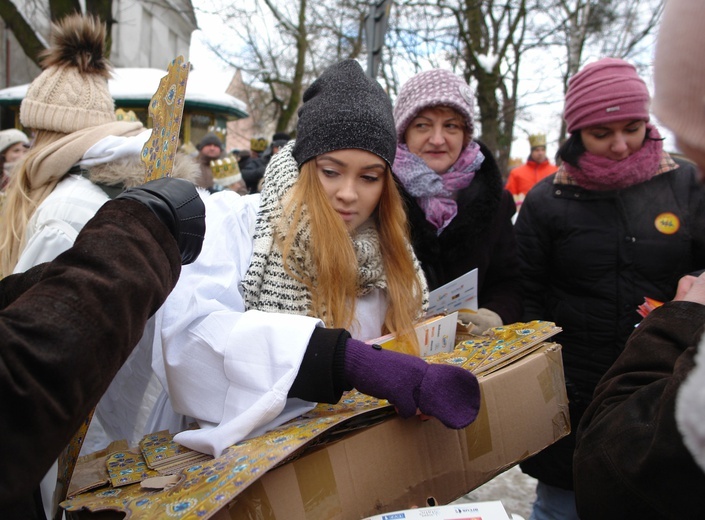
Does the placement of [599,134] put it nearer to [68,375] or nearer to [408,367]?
[408,367]

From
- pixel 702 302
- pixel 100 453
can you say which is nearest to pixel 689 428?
pixel 702 302

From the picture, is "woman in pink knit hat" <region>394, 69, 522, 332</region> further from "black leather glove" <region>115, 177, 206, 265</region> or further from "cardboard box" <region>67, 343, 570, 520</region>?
"black leather glove" <region>115, 177, 206, 265</region>

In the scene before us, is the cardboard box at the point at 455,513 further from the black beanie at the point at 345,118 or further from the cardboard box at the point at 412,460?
the black beanie at the point at 345,118

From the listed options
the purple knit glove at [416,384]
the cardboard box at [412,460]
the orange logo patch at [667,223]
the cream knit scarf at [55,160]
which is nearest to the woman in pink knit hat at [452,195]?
the orange logo patch at [667,223]

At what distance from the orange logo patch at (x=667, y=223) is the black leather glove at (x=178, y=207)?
1.92m

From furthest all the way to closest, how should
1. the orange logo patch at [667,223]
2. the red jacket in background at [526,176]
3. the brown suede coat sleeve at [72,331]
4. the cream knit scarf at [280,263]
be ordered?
the red jacket in background at [526,176], the orange logo patch at [667,223], the cream knit scarf at [280,263], the brown suede coat sleeve at [72,331]

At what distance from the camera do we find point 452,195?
2.39 metres

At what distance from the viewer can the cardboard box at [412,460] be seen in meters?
1.06

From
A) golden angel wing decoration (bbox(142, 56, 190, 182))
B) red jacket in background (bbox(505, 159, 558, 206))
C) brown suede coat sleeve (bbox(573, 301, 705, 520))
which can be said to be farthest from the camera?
red jacket in background (bbox(505, 159, 558, 206))

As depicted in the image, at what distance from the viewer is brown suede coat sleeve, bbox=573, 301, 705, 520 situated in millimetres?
845

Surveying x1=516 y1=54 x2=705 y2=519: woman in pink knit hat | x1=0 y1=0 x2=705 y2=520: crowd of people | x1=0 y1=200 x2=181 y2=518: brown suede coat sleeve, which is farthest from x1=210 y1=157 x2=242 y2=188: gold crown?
x1=0 y1=200 x2=181 y2=518: brown suede coat sleeve

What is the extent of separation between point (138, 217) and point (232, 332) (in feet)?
1.53

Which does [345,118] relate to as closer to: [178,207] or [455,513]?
[178,207]

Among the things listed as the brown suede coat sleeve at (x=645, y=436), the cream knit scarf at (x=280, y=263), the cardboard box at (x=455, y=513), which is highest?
the cream knit scarf at (x=280, y=263)
